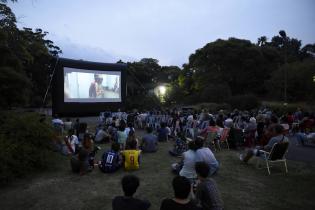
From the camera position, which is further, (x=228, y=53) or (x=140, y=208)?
(x=228, y=53)

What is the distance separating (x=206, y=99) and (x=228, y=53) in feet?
23.1

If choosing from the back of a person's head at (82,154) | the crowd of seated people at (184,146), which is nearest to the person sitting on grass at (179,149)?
the crowd of seated people at (184,146)

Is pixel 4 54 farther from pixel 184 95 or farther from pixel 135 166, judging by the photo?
pixel 184 95

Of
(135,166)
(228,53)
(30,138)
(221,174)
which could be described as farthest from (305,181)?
(228,53)

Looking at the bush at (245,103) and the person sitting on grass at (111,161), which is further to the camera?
the bush at (245,103)

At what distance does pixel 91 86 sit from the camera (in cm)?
2003

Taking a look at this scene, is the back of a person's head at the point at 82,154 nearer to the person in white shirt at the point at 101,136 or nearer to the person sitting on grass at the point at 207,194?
the person sitting on grass at the point at 207,194

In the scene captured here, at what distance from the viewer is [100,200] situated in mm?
5121

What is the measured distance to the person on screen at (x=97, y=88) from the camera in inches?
787

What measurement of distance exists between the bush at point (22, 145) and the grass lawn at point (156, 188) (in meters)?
0.30

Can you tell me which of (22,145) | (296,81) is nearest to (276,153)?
(22,145)

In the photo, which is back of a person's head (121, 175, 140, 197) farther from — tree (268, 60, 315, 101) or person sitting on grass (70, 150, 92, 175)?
tree (268, 60, 315, 101)

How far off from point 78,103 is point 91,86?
4.92ft

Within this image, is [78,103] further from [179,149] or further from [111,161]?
[111,161]
